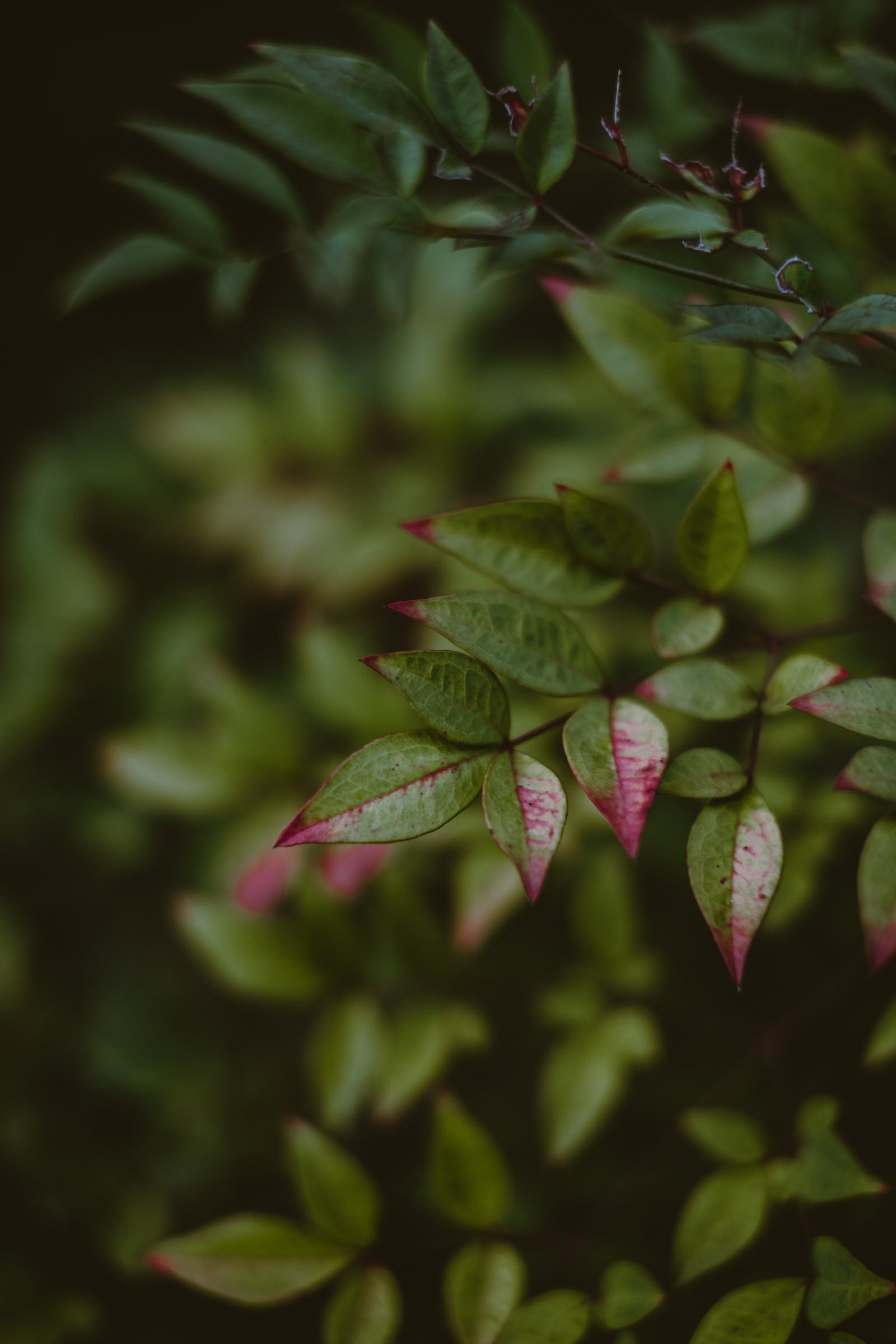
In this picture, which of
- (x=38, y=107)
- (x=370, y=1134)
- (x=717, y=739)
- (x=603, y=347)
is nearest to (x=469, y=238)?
(x=603, y=347)

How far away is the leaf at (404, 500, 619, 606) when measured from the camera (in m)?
0.53

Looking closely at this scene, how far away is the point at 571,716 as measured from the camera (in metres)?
0.50

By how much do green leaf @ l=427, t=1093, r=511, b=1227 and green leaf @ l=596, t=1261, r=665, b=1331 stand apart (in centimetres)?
10

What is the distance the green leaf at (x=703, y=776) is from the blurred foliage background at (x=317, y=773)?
335mm

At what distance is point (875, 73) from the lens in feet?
1.76

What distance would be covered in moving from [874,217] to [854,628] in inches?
12.5

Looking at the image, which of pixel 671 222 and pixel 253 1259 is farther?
pixel 253 1259

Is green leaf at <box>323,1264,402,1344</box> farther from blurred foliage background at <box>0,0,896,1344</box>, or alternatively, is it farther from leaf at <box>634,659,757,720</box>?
leaf at <box>634,659,757,720</box>

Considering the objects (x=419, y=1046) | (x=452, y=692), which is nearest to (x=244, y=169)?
(x=452, y=692)

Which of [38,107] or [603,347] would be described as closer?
[603,347]

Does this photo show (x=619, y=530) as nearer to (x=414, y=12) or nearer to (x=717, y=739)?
(x=717, y=739)

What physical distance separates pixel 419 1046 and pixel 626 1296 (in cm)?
31

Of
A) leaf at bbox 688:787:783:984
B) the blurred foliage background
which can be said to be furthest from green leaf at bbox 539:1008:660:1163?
leaf at bbox 688:787:783:984

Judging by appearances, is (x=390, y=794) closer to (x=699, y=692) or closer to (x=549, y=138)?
(x=699, y=692)
